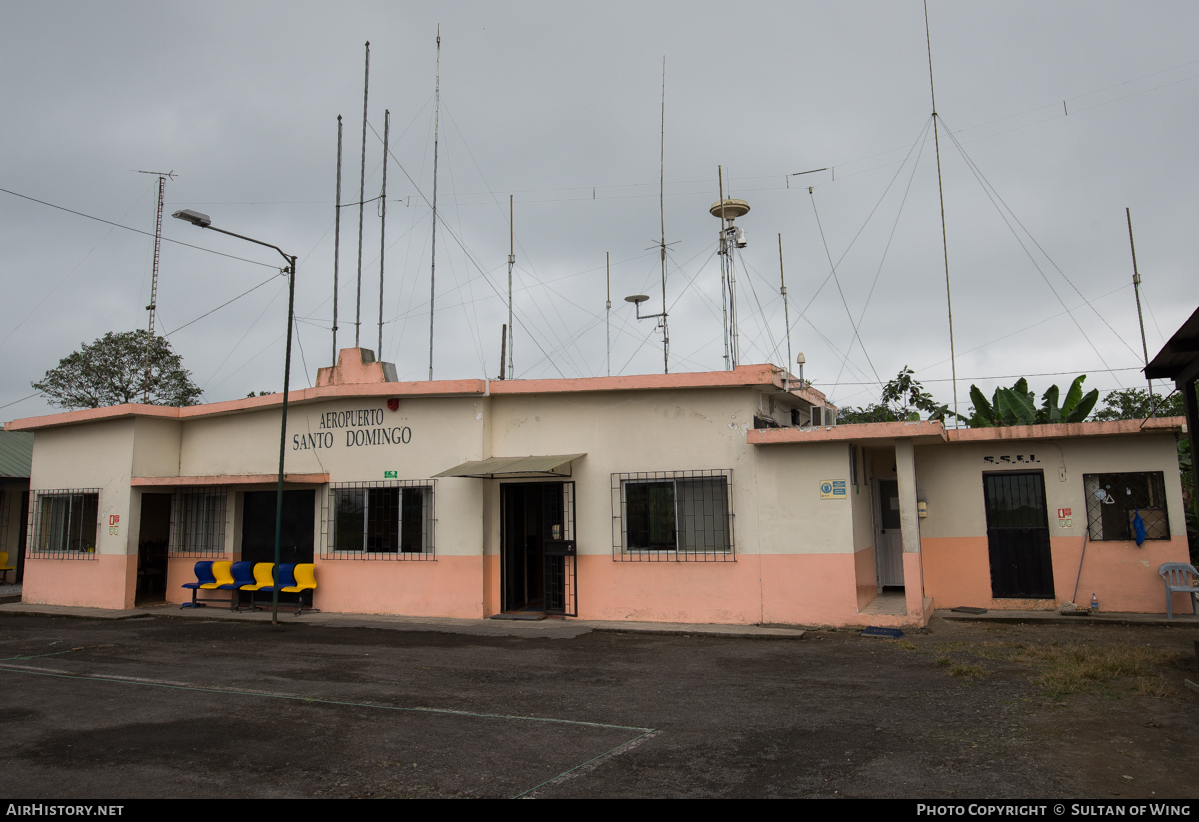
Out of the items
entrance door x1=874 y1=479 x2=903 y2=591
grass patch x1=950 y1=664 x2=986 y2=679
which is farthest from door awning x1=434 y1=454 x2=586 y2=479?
entrance door x1=874 y1=479 x2=903 y2=591

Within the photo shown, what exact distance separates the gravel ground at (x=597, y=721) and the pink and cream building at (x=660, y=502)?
4.55 ft

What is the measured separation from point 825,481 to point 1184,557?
17.7ft

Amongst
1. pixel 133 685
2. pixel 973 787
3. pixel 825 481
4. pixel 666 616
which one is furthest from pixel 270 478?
pixel 973 787

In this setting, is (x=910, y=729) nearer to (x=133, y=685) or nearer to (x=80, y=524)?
(x=133, y=685)

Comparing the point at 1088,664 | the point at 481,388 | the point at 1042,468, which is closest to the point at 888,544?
the point at 1042,468

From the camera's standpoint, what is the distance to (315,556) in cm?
1411

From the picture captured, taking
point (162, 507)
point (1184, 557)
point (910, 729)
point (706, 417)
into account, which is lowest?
point (910, 729)

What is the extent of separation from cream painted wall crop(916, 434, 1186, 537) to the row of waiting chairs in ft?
34.6

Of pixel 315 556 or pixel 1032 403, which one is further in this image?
pixel 1032 403

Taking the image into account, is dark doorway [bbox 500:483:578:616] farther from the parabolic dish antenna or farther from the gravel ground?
the parabolic dish antenna

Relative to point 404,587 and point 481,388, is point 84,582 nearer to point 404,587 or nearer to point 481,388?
point 404,587

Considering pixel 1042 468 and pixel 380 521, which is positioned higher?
pixel 1042 468

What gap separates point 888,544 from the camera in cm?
1454

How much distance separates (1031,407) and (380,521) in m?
12.5
